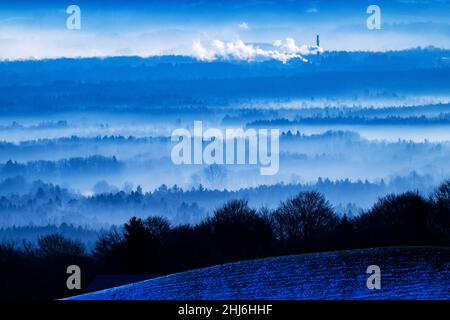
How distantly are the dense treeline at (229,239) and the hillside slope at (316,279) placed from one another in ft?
76.5

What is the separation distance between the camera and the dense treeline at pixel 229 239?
7800cm

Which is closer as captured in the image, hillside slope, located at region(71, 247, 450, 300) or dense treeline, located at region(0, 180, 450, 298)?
hillside slope, located at region(71, 247, 450, 300)

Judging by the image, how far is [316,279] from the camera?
42375 mm

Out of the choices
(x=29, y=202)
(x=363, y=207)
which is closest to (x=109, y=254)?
(x=29, y=202)

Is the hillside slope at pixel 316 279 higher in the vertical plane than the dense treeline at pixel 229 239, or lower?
lower

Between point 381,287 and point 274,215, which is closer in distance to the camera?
point 381,287

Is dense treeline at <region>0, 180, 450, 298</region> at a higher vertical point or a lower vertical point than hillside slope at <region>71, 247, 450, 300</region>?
higher

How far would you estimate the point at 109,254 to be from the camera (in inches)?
3228

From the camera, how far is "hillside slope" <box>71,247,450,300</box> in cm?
3986

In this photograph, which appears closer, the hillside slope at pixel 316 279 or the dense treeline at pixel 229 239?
the hillside slope at pixel 316 279

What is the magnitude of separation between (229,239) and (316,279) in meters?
45.2

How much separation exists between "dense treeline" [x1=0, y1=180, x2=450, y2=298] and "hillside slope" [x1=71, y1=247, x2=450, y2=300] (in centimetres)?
2332

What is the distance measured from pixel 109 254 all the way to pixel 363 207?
22312 mm
